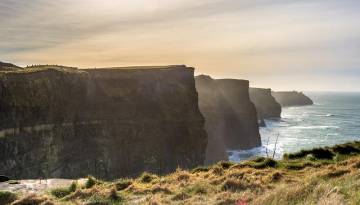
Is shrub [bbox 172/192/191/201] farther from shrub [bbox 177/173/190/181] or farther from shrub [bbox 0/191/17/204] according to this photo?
shrub [bbox 0/191/17/204]

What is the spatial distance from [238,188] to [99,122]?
62846mm

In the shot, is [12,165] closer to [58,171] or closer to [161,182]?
[58,171]

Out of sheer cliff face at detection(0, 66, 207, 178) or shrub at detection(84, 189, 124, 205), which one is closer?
shrub at detection(84, 189, 124, 205)

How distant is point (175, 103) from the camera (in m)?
84.6

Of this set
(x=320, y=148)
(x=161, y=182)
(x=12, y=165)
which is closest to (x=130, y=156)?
(x=12, y=165)

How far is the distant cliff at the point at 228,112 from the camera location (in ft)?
383

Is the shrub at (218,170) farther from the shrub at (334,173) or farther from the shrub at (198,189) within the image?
the shrub at (334,173)

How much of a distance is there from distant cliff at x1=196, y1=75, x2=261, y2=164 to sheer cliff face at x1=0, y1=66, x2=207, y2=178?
2612cm

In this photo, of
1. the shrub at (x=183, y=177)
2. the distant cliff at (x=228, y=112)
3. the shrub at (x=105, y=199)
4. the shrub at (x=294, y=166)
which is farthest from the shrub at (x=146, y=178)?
the distant cliff at (x=228, y=112)

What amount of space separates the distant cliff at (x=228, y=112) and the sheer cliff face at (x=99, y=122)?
1028 inches

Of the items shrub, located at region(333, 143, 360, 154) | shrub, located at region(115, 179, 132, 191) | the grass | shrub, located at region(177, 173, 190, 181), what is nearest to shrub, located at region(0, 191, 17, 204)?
the grass

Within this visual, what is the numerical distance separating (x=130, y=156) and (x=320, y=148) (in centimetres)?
5379

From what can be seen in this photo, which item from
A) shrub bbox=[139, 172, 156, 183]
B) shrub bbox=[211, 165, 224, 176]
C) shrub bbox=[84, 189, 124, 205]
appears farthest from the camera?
shrub bbox=[211, 165, 224, 176]

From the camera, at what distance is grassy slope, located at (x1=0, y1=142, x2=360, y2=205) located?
30.9 ft
